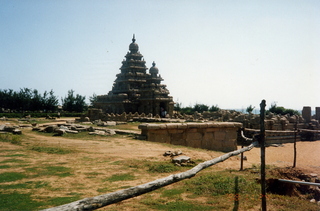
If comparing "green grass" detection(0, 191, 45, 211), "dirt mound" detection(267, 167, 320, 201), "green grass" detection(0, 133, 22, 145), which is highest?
"green grass" detection(0, 133, 22, 145)

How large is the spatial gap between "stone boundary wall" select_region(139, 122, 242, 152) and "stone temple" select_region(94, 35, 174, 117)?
17302 mm

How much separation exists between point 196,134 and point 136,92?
74.6 ft

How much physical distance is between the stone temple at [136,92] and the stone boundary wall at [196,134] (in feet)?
56.8

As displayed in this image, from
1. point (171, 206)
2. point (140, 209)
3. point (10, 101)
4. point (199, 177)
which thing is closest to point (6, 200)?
point (140, 209)

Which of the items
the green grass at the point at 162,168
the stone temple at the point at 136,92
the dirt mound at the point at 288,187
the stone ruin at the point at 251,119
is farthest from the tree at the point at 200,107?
the green grass at the point at 162,168

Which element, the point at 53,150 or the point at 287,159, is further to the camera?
the point at 287,159

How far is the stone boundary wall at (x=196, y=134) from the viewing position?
12172mm

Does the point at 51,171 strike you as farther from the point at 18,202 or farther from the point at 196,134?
the point at 196,134

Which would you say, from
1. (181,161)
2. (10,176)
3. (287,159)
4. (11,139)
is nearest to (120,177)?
(181,161)

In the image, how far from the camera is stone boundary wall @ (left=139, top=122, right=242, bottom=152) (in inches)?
479

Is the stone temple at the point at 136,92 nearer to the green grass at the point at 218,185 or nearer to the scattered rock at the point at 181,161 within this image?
the scattered rock at the point at 181,161

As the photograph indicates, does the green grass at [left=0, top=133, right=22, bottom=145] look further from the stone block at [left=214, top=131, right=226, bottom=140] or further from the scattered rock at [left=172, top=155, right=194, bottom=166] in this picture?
the stone block at [left=214, top=131, right=226, bottom=140]

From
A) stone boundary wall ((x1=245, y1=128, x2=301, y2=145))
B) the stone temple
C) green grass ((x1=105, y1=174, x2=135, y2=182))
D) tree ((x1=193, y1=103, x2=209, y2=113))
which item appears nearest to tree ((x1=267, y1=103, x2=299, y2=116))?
tree ((x1=193, y1=103, x2=209, y2=113))

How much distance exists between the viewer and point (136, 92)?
35.1m
